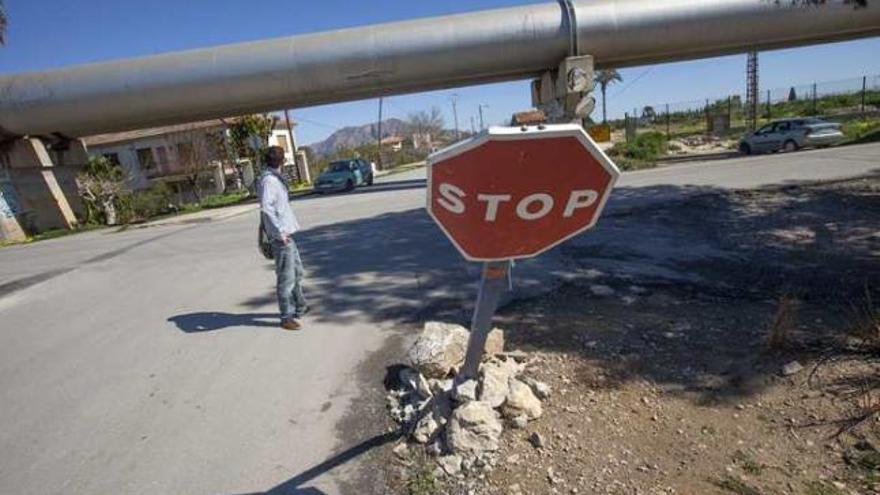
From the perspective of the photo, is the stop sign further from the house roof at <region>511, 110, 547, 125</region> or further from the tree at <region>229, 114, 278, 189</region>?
the tree at <region>229, 114, 278, 189</region>

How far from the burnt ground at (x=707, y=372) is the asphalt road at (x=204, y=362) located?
1006 millimetres

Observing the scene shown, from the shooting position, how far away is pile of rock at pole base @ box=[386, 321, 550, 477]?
2631mm

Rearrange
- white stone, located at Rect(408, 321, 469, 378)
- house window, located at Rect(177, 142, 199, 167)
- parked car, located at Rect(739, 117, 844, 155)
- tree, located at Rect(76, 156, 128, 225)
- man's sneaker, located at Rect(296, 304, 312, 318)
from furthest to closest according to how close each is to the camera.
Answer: house window, located at Rect(177, 142, 199, 167), tree, located at Rect(76, 156, 128, 225), parked car, located at Rect(739, 117, 844, 155), man's sneaker, located at Rect(296, 304, 312, 318), white stone, located at Rect(408, 321, 469, 378)

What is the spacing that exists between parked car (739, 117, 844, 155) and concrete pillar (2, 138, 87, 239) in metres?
24.9

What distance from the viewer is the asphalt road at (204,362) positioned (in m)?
2.89

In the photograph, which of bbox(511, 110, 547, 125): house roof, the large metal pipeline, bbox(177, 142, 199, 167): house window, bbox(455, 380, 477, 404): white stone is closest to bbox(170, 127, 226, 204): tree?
bbox(177, 142, 199, 167): house window

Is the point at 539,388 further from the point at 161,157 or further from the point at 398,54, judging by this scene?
the point at 161,157

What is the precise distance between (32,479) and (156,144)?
39.0 meters

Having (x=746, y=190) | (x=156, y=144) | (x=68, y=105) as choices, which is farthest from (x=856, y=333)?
(x=156, y=144)

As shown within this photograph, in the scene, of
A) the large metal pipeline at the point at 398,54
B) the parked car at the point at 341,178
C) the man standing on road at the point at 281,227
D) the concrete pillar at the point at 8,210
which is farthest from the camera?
the parked car at the point at 341,178

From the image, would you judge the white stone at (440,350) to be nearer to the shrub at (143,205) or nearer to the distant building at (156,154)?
the shrub at (143,205)

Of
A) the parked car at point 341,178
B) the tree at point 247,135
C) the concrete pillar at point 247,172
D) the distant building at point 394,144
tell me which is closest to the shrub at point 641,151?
the parked car at point 341,178

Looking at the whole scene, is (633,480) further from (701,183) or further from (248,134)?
(248,134)

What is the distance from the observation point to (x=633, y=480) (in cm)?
241
